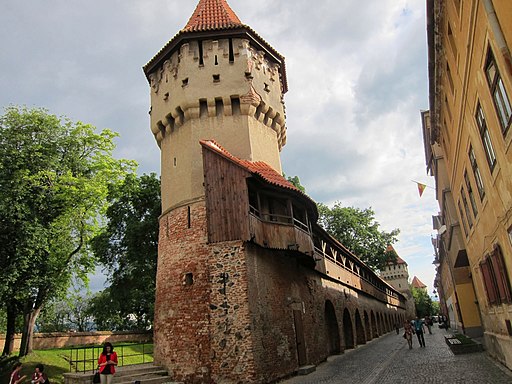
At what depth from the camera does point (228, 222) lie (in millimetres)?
13859

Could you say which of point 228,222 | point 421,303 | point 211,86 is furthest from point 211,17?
point 421,303

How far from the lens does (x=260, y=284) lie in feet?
45.3

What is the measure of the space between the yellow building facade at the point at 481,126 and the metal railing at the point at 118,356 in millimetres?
15539

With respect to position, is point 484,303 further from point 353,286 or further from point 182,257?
point 353,286

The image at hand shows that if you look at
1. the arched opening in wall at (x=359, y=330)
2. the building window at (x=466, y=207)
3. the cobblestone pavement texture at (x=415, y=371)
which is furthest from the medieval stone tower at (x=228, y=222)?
the arched opening in wall at (x=359, y=330)

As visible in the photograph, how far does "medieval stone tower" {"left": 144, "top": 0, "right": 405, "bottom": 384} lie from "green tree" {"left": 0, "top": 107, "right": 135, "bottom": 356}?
21.9 feet

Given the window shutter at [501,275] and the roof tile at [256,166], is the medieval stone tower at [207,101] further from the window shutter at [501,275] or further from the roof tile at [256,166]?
the window shutter at [501,275]

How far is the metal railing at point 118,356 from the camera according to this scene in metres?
19.1

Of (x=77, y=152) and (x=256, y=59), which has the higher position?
(x=256, y=59)

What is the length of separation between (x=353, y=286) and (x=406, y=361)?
1227cm

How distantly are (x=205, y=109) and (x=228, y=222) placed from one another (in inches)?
234

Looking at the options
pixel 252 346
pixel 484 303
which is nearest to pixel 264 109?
pixel 252 346

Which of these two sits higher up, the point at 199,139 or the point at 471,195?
the point at 199,139

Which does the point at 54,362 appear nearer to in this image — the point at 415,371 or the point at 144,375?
the point at 144,375
